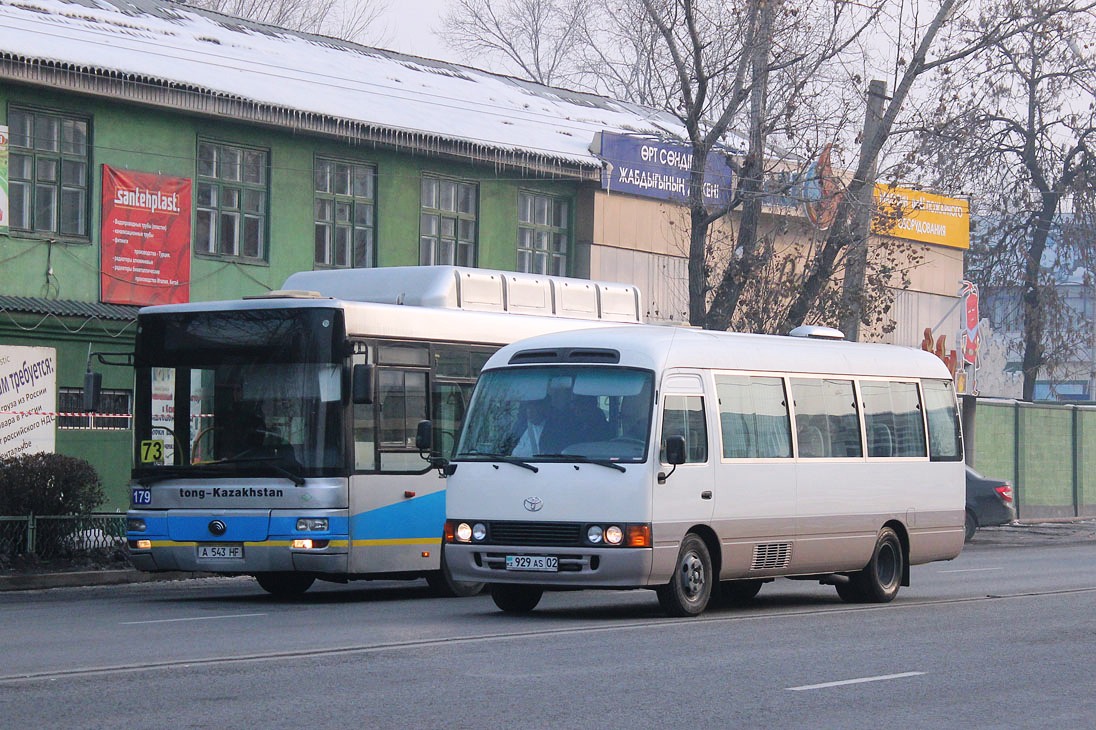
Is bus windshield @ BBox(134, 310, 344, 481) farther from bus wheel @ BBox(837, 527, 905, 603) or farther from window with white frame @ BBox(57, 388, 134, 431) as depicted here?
window with white frame @ BBox(57, 388, 134, 431)

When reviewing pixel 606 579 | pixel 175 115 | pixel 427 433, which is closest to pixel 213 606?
pixel 427 433

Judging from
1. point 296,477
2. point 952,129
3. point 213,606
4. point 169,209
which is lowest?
point 213,606

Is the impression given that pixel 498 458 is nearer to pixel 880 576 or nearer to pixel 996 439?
pixel 880 576

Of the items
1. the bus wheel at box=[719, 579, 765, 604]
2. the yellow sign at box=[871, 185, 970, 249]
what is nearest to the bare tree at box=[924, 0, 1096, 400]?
the yellow sign at box=[871, 185, 970, 249]

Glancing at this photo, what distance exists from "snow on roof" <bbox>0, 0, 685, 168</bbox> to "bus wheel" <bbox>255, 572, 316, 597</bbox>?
33.3ft

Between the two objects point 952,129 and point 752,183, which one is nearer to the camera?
point 752,183

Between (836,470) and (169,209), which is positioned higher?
(169,209)

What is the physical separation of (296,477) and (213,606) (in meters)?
1.39

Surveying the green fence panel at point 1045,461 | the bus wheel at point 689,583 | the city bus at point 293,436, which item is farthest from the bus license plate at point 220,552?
the green fence panel at point 1045,461

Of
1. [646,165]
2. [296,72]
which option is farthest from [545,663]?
[646,165]

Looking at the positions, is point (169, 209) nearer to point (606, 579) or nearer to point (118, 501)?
point (118, 501)

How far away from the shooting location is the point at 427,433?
15.5 meters

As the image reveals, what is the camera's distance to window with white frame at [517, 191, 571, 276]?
34.3 m

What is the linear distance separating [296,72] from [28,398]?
8.43m
